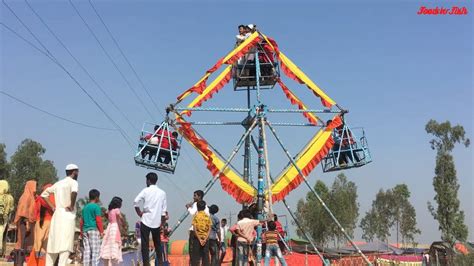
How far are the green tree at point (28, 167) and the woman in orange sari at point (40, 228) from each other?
41.4 metres

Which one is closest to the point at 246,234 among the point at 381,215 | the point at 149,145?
the point at 149,145

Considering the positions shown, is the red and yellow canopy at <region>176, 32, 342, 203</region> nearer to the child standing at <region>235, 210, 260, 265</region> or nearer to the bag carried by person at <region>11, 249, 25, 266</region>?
the child standing at <region>235, 210, 260, 265</region>

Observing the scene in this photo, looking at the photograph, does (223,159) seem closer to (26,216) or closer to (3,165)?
(26,216)

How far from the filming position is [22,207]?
911 centimetres

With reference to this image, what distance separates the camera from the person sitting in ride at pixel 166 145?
1552 centimetres

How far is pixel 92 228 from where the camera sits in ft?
26.7

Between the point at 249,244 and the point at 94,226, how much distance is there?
4.34 meters

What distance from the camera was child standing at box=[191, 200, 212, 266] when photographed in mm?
9922

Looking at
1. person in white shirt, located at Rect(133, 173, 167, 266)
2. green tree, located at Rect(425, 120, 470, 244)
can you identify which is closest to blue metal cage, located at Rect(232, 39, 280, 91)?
person in white shirt, located at Rect(133, 173, 167, 266)

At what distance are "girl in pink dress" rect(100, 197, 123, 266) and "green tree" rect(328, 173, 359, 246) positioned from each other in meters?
39.1

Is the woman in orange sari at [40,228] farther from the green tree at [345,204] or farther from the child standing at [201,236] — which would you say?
the green tree at [345,204]

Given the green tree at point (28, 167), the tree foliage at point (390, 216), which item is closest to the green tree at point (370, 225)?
the tree foliage at point (390, 216)

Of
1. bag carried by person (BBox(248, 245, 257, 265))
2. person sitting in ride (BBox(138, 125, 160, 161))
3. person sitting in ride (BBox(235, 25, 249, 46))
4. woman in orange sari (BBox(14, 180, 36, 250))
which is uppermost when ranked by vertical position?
person sitting in ride (BBox(235, 25, 249, 46))

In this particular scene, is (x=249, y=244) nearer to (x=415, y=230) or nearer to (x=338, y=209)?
(x=338, y=209)
